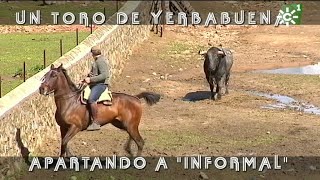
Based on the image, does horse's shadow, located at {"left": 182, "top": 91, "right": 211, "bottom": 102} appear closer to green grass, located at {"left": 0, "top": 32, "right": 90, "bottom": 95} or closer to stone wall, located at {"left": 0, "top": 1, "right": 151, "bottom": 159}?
stone wall, located at {"left": 0, "top": 1, "right": 151, "bottom": 159}

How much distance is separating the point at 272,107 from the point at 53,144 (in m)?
7.44

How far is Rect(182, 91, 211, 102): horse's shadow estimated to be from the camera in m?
22.0

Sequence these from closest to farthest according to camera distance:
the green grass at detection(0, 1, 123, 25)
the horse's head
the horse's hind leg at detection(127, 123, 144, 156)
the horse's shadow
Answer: the horse's head, the horse's hind leg at detection(127, 123, 144, 156), the horse's shadow, the green grass at detection(0, 1, 123, 25)

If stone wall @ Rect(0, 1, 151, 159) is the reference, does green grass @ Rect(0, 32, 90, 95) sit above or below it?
above

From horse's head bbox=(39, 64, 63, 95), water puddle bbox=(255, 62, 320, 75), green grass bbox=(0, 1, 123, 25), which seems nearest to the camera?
horse's head bbox=(39, 64, 63, 95)

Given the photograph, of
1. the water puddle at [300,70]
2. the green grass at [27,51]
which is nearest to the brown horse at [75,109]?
the green grass at [27,51]

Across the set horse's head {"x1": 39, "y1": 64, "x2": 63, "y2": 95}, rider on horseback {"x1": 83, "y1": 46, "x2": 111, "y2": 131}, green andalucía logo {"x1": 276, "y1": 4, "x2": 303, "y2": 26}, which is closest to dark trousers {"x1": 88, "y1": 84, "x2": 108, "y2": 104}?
rider on horseback {"x1": 83, "y1": 46, "x2": 111, "y2": 131}

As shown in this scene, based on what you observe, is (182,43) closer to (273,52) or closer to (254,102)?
(273,52)

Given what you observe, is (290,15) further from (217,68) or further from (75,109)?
(75,109)

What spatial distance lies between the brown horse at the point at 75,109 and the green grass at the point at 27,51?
4980 mm

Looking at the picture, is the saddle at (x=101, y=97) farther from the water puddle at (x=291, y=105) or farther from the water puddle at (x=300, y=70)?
the water puddle at (x=300, y=70)

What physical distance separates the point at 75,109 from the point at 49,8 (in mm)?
24049

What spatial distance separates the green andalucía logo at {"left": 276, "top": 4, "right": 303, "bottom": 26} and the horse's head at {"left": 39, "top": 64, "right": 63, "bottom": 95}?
2588 centimetres

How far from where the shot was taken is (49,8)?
1459 inches
